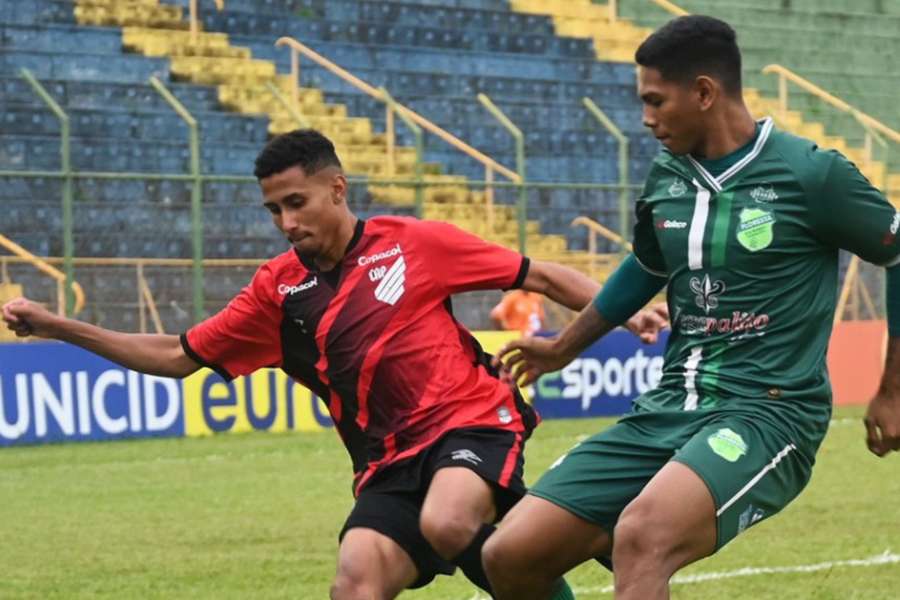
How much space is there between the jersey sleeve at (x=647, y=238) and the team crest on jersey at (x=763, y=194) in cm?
40

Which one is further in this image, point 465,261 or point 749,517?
point 465,261

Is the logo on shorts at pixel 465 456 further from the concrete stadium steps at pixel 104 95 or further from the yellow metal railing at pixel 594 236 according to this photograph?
the concrete stadium steps at pixel 104 95

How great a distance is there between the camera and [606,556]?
5.62 meters

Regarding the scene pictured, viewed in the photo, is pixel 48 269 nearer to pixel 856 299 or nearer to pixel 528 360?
pixel 856 299

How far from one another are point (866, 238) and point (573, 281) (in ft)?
4.76

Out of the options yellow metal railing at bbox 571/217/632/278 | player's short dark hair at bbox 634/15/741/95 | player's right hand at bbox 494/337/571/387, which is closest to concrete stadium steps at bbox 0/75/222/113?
yellow metal railing at bbox 571/217/632/278

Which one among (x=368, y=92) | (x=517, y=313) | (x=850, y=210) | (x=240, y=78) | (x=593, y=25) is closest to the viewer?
(x=850, y=210)

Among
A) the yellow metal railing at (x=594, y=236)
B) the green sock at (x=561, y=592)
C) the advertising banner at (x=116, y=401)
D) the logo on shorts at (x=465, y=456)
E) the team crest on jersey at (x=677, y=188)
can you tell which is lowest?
the advertising banner at (x=116, y=401)

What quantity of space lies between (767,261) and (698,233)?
0.78 feet

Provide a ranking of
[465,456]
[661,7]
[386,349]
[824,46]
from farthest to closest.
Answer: [824,46] < [661,7] < [386,349] < [465,456]

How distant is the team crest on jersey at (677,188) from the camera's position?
563 cm

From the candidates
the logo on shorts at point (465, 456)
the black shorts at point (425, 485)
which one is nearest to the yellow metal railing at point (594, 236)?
the black shorts at point (425, 485)

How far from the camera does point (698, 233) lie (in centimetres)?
553

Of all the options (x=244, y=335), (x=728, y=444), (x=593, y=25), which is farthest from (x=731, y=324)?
(x=593, y=25)
